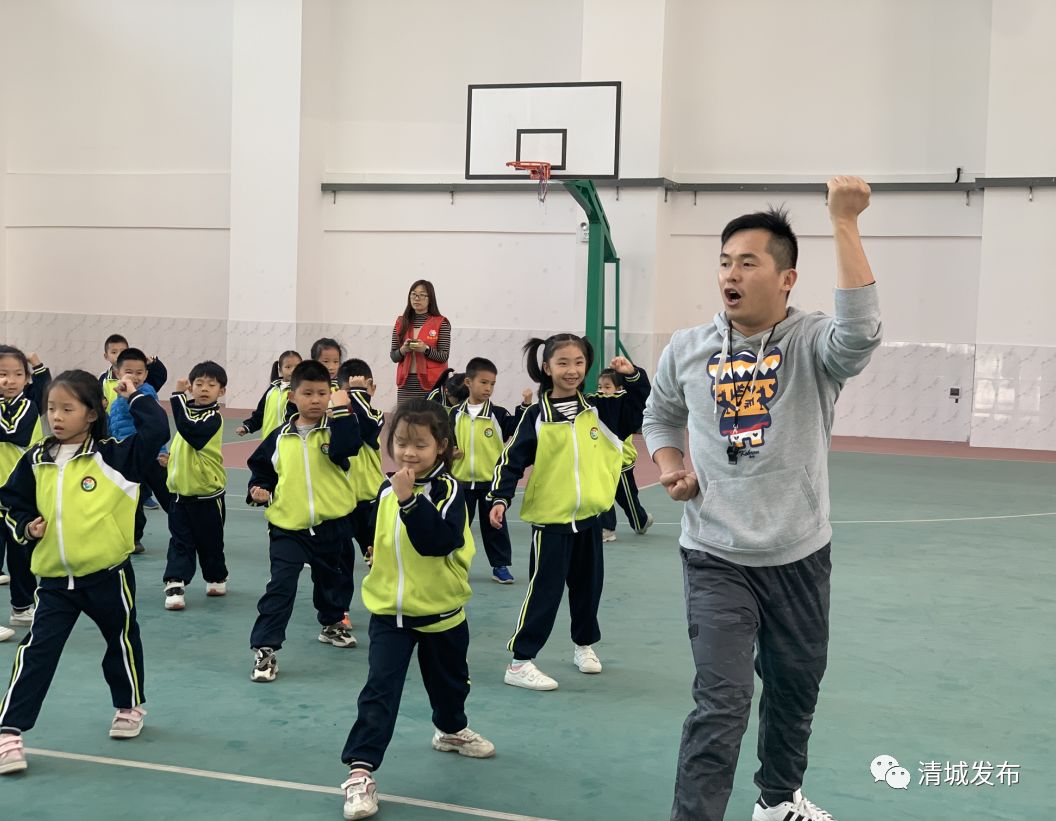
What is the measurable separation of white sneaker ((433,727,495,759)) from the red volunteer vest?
219 inches

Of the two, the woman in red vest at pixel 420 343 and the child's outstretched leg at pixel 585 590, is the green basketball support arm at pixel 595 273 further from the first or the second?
the child's outstretched leg at pixel 585 590

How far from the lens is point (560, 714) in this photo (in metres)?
4.39

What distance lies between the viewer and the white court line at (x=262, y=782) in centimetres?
346

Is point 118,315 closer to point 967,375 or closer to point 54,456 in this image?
point 967,375

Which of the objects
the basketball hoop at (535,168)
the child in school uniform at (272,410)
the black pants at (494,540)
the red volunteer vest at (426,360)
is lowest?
the black pants at (494,540)

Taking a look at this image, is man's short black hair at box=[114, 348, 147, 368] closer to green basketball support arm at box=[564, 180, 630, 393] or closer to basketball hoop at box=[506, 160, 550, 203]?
green basketball support arm at box=[564, 180, 630, 393]

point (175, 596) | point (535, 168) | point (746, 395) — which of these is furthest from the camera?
point (535, 168)

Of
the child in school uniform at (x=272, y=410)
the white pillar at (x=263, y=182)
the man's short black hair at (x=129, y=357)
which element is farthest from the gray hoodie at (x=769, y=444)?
the white pillar at (x=263, y=182)

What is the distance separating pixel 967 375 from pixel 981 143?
2954 mm

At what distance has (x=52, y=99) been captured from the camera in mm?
18109

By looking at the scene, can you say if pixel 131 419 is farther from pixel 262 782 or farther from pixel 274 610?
pixel 262 782

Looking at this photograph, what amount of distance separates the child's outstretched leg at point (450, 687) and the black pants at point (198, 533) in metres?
2.59

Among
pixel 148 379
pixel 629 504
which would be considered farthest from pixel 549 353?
pixel 148 379

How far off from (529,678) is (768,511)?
2037mm
